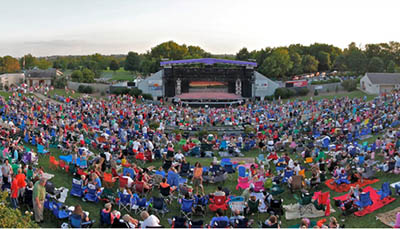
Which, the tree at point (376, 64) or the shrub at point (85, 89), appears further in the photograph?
the tree at point (376, 64)

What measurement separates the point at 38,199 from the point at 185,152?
359 inches

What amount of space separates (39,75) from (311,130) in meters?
44.8

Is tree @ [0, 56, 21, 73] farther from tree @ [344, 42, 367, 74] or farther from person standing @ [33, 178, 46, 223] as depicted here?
person standing @ [33, 178, 46, 223]

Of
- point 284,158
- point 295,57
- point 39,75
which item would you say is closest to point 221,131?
point 284,158

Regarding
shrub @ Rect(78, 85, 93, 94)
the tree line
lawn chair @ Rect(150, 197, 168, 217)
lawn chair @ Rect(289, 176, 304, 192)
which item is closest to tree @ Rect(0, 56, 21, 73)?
the tree line

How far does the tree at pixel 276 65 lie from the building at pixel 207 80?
14.7 m

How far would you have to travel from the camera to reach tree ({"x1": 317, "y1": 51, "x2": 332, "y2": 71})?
7694cm

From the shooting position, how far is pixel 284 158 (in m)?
13.3

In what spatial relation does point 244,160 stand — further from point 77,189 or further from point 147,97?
point 147,97

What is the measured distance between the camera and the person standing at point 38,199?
838cm

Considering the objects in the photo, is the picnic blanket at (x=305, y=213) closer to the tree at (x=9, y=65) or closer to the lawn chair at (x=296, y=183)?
the lawn chair at (x=296, y=183)

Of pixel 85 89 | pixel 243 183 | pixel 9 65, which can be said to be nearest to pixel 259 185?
pixel 243 183

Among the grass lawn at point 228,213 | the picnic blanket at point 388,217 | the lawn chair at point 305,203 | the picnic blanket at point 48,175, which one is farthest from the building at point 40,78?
the picnic blanket at point 388,217

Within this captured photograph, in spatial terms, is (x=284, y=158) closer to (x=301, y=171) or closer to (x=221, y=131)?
(x=301, y=171)
